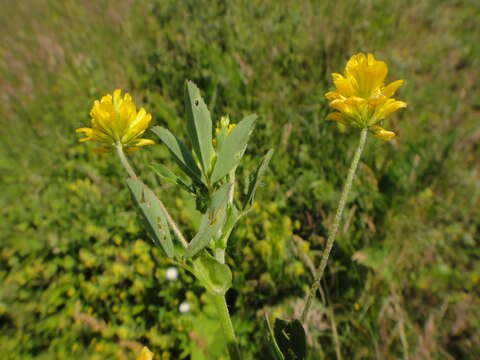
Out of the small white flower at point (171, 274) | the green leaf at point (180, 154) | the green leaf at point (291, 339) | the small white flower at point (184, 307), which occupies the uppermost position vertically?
the green leaf at point (180, 154)

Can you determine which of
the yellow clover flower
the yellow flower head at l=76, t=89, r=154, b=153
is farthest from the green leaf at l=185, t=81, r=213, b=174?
the yellow clover flower

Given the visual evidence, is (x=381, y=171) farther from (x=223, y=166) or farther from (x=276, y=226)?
(x=223, y=166)

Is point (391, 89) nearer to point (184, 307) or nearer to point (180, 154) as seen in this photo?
point (180, 154)

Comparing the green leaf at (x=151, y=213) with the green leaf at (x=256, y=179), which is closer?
the green leaf at (x=151, y=213)

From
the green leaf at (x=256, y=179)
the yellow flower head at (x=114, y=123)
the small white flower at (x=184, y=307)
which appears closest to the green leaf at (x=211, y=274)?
the green leaf at (x=256, y=179)

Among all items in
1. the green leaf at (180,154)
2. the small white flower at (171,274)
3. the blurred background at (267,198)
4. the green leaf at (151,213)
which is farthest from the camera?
the small white flower at (171,274)

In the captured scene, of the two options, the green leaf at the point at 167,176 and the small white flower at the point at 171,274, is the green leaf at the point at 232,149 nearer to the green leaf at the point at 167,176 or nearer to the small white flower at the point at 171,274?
the green leaf at the point at 167,176

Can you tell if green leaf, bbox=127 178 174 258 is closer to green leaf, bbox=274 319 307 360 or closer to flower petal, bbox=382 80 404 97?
green leaf, bbox=274 319 307 360

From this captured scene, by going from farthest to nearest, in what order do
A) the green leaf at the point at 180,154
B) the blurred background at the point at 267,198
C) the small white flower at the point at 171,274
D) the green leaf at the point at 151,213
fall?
the small white flower at the point at 171,274 < the blurred background at the point at 267,198 < the green leaf at the point at 180,154 < the green leaf at the point at 151,213
